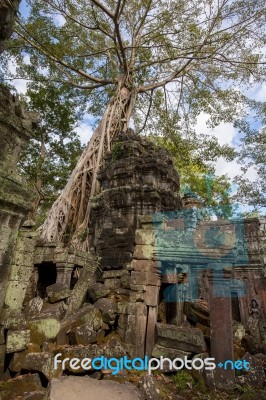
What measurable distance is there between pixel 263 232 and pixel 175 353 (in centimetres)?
988

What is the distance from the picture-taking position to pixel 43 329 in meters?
3.59

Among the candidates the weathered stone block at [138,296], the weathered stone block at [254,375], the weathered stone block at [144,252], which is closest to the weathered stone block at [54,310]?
the weathered stone block at [138,296]

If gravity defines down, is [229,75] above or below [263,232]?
above

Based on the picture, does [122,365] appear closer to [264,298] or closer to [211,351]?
[211,351]

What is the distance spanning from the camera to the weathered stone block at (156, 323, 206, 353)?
3.90 metres

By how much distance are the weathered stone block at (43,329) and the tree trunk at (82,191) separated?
4.62 m

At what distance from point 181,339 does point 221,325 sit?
63 cm

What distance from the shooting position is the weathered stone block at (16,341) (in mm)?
2979

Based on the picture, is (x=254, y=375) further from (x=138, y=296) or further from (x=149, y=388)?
(x=138, y=296)

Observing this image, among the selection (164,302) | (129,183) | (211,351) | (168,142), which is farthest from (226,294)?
(168,142)

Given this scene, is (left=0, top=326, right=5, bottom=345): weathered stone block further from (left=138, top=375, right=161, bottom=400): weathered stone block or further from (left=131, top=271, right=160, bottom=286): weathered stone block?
(left=131, top=271, right=160, bottom=286): weathered stone block

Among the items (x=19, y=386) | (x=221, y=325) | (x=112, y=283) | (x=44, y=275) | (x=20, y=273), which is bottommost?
(x=19, y=386)

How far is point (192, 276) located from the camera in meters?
7.37

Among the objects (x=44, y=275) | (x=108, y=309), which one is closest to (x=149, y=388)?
(x=108, y=309)
